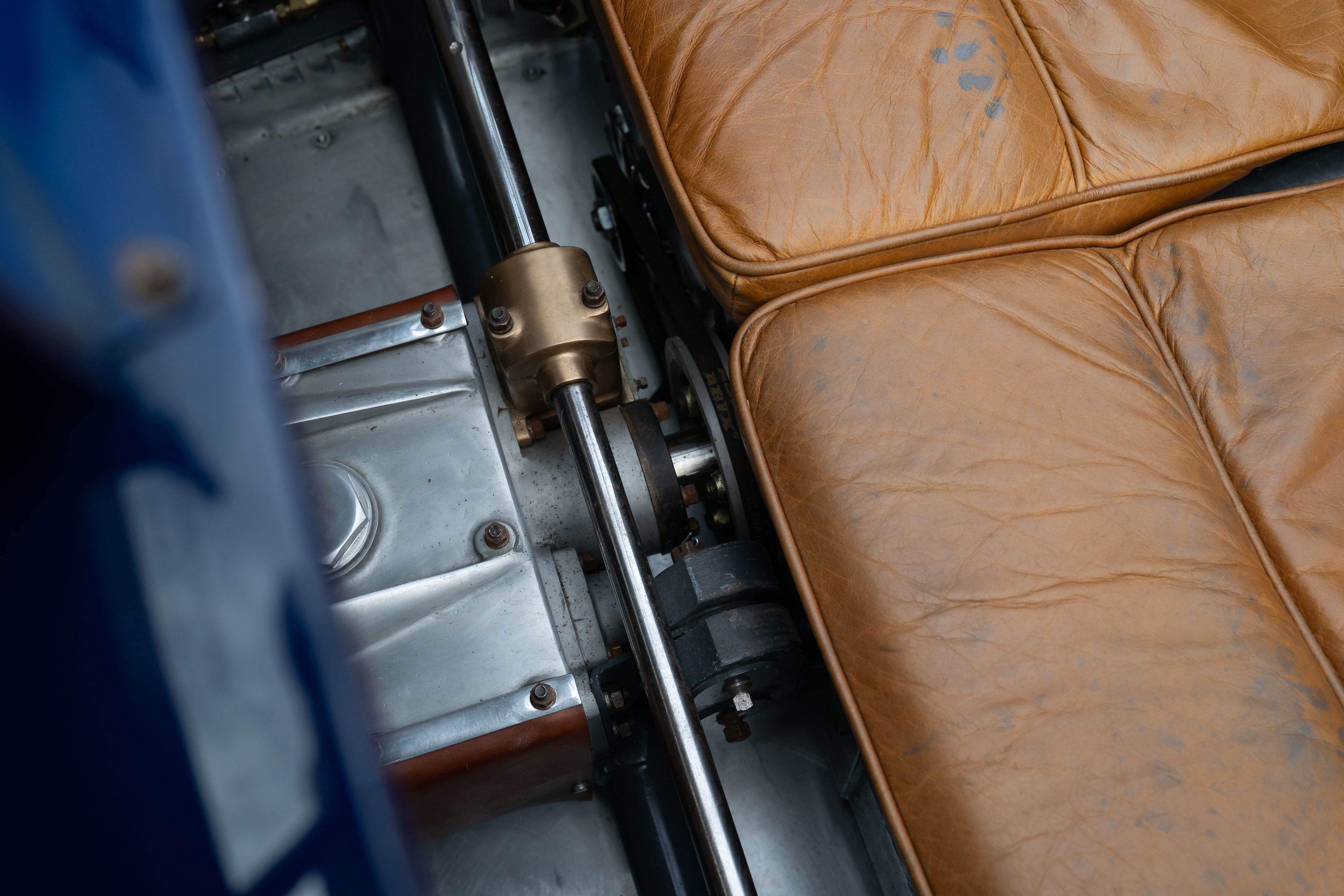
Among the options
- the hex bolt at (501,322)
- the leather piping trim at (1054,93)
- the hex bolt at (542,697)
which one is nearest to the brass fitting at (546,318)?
the hex bolt at (501,322)

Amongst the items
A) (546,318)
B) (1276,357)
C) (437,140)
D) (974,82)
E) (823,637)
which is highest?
(437,140)

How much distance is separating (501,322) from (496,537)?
0.72 ft

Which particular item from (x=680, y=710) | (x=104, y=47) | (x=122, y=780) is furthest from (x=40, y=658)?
(x=680, y=710)

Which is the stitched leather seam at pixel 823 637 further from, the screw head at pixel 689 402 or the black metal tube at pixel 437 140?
the black metal tube at pixel 437 140

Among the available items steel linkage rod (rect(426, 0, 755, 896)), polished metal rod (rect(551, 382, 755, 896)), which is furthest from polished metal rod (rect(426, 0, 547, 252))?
polished metal rod (rect(551, 382, 755, 896))

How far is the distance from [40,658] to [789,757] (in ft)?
3.27

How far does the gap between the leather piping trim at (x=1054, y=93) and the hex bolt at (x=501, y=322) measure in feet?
1.97

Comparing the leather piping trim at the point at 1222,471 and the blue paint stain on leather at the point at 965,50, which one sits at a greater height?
the blue paint stain on leather at the point at 965,50

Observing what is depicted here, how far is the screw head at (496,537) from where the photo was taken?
2.94 feet

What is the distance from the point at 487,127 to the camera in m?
→ 1.04

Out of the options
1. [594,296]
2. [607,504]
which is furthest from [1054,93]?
→ [607,504]

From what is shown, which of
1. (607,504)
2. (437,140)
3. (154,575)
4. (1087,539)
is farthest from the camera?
(437,140)

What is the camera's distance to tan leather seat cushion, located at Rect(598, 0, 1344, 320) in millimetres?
872

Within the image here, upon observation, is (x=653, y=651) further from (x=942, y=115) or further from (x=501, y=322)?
(x=942, y=115)
